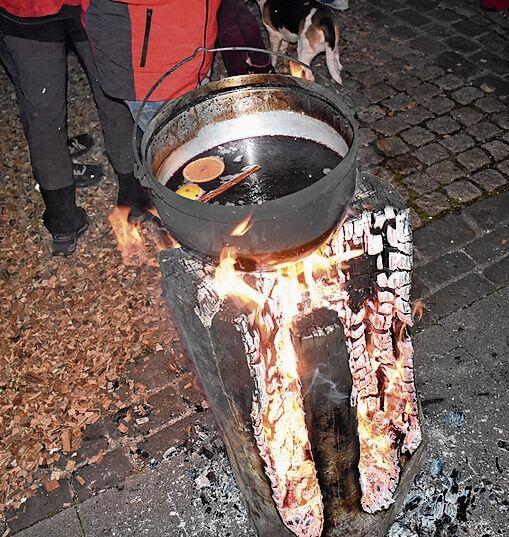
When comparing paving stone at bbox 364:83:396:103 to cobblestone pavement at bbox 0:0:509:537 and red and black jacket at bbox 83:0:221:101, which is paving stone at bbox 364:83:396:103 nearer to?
cobblestone pavement at bbox 0:0:509:537

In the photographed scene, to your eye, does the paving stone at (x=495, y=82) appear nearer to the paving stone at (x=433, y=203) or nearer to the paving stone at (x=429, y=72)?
the paving stone at (x=429, y=72)

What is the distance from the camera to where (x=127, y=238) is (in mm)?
5301

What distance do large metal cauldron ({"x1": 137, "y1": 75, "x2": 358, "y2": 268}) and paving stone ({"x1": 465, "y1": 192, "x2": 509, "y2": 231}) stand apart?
2.75 metres

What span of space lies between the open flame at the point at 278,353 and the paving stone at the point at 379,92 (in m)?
4.06

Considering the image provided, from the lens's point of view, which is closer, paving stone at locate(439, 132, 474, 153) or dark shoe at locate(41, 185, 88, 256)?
dark shoe at locate(41, 185, 88, 256)

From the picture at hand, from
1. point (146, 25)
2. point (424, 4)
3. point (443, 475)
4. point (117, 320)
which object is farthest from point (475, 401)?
point (424, 4)

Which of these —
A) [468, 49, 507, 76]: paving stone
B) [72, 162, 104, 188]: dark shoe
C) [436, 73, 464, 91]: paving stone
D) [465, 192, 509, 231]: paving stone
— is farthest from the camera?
[468, 49, 507, 76]: paving stone

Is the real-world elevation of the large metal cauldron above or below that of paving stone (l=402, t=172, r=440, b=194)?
above

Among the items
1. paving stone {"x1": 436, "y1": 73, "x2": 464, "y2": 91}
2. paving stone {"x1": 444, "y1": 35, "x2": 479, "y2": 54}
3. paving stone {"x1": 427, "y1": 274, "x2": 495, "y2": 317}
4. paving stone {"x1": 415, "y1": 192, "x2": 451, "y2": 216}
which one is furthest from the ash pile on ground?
paving stone {"x1": 444, "y1": 35, "x2": 479, "y2": 54}

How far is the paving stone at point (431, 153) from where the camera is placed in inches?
218

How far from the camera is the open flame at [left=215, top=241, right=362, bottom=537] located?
254 cm

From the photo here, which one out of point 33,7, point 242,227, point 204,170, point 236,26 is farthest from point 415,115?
point 242,227

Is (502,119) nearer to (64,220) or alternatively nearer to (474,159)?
(474,159)

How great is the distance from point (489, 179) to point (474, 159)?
0.30 meters
